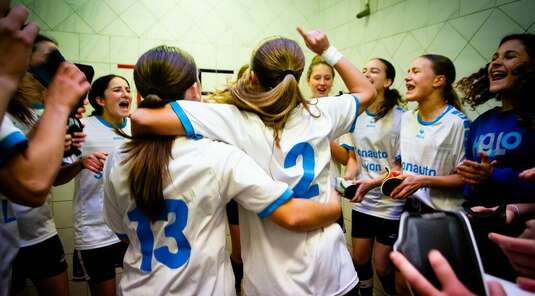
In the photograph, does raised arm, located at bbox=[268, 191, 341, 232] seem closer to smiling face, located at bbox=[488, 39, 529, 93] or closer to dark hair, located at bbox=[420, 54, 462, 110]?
smiling face, located at bbox=[488, 39, 529, 93]

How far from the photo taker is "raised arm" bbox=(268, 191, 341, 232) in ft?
3.07

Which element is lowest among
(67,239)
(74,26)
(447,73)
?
(67,239)

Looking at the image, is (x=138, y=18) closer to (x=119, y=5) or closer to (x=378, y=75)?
(x=119, y=5)

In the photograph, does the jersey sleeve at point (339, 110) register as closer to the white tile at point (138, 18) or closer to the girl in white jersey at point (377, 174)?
the girl in white jersey at point (377, 174)

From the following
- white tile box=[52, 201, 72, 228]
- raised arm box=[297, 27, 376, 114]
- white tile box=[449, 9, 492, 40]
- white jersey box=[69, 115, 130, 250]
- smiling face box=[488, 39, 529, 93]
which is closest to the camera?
raised arm box=[297, 27, 376, 114]

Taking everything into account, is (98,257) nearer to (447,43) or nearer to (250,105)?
(250,105)

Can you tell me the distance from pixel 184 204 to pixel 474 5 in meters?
2.36

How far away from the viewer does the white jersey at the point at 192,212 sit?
93 centimetres

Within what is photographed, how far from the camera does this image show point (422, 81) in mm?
1896

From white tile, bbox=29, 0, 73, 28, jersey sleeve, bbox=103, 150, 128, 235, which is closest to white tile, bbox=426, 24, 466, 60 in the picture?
jersey sleeve, bbox=103, 150, 128, 235

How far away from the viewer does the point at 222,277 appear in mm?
998

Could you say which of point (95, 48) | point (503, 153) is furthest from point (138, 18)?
point (503, 153)

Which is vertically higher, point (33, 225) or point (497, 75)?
point (497, 75)

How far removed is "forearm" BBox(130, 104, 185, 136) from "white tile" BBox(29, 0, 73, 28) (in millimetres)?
2785
